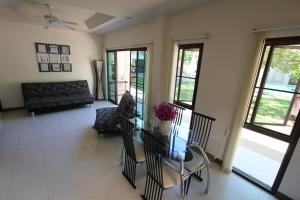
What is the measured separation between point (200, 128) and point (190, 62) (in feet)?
4.36

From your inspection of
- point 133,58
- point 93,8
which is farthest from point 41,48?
point 93,8

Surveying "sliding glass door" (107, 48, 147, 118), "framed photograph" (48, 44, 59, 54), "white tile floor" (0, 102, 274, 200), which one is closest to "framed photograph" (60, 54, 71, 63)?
"framed photograph" (48, 44, 59, 54)

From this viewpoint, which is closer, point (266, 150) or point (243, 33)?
point (243, 33)

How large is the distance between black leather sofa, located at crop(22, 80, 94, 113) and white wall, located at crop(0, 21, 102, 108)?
1.16ft

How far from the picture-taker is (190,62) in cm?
298

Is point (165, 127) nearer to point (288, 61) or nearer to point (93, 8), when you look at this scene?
point (288, 61)

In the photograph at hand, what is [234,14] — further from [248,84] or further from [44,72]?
[44,72]

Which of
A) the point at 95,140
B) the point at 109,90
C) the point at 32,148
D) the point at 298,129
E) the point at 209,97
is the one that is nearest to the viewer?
the point at 298,129

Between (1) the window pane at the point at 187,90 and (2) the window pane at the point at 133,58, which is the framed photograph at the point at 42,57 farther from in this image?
(1) the window pane at the point at 187,90

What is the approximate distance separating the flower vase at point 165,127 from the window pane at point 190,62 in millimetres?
1283

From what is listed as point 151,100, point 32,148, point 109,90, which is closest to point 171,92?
point 151,100

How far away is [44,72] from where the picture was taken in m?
4.93

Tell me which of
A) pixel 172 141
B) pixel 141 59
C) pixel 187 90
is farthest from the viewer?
pixel 141 59

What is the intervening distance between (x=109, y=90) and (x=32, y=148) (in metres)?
3.62
